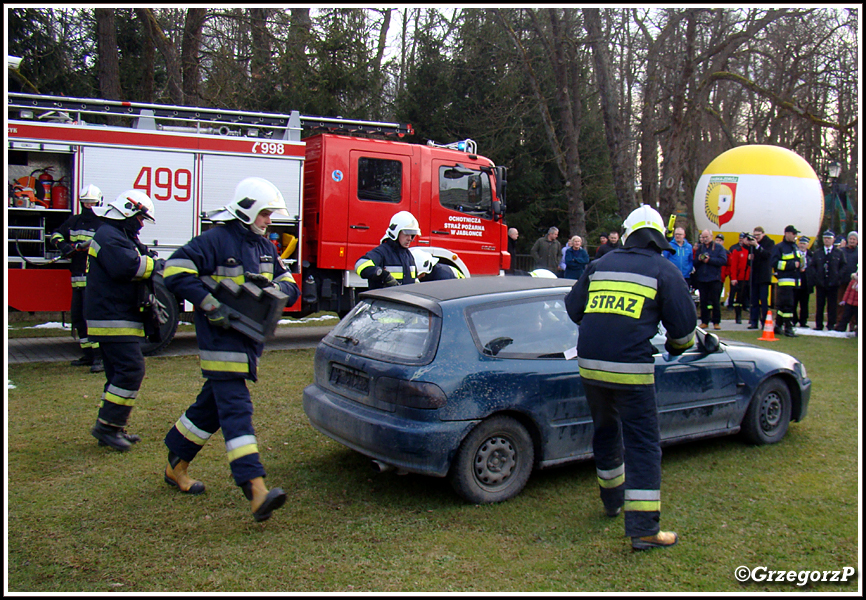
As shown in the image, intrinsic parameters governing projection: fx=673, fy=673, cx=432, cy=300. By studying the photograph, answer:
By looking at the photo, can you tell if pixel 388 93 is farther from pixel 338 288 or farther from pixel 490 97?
pixel 338 288

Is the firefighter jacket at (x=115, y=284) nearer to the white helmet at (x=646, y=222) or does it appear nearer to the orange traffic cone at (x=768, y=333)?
the white helmet at (x=646, y=222)

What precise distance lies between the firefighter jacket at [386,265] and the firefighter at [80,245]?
142 inches

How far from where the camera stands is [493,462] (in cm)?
435

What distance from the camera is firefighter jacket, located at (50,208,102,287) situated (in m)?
8.08

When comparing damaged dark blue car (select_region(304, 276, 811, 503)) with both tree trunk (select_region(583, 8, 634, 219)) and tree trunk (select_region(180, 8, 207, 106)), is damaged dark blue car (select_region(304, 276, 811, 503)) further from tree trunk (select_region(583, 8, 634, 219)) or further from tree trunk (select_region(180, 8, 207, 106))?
tree trunk (select_region(180, 8, 207, 106))

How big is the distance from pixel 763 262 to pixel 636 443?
10.3m

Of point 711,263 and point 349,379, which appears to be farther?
point 711,263

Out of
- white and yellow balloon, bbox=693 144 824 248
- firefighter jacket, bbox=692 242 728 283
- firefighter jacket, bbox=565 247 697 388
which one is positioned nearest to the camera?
firefighter jacket, bbox=565 247 697 388

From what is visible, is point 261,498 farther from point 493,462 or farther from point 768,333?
point 768,333

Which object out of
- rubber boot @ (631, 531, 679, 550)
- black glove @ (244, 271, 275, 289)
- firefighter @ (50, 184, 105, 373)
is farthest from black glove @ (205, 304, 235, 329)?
firefighter @ (50, 184, 105, 373)

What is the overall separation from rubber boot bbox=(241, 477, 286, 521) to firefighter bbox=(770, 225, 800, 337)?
37.0 feet


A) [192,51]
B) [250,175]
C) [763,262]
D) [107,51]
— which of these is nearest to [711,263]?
[763,262]

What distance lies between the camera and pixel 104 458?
5156mm

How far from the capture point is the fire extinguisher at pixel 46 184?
8672 mm
